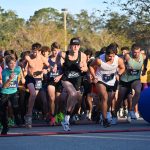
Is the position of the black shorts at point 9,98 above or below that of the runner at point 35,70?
below

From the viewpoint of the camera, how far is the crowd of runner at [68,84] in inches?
528

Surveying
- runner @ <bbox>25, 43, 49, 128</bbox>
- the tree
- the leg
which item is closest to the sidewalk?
the leg

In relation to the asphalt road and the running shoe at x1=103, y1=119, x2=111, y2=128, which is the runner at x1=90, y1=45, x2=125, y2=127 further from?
the asphalt road

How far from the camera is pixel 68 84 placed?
13594mm

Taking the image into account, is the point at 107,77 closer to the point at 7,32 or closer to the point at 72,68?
the point at 72,68

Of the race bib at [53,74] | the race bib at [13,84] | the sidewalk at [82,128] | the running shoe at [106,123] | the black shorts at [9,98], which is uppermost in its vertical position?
the race bib at [53,74]

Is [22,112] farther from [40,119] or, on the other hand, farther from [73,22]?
[73,22]

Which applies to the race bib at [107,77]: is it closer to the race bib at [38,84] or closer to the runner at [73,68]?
→ the runner at [73,68]

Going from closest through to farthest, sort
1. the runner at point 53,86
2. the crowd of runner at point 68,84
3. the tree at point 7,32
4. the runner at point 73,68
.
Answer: the crowd of runner at point 68,84 < the runner at point 73,68 < the runner at point 53,86 < the tree at point 7,32

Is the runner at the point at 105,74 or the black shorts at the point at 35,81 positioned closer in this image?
the runner at the point at 105,74

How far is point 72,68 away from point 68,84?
17.0 inches

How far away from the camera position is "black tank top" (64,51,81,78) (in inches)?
542

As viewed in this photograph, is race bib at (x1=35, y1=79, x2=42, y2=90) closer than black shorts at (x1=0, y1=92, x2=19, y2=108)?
No

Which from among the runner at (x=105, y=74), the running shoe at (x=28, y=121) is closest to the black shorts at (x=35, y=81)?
the running shoe at (x=28, y=121)
